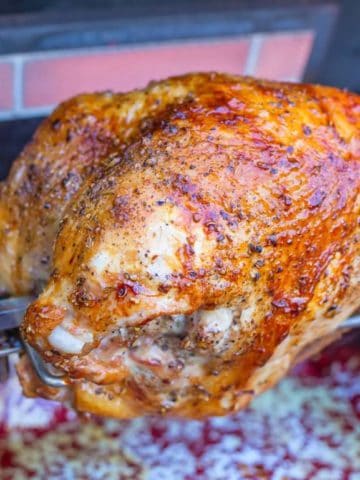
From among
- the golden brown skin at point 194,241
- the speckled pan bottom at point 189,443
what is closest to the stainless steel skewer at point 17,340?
the golden brown skin at point 194,241

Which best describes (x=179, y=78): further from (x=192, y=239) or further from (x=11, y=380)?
(x=11, y=380)

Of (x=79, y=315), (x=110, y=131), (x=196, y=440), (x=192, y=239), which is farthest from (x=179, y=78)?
(x=196, y=440)

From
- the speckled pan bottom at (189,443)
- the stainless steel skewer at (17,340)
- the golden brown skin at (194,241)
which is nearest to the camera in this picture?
the golden brown skin at (194,241)

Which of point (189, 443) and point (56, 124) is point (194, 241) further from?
point (189, 443)

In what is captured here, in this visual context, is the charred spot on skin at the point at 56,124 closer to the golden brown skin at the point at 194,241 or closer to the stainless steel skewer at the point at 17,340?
the golden brown skin at the point at 194,241

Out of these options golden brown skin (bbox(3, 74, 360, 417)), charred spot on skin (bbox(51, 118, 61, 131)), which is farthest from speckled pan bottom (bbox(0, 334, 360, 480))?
charred spot on skin (bbox(51, 118, 61, 131))

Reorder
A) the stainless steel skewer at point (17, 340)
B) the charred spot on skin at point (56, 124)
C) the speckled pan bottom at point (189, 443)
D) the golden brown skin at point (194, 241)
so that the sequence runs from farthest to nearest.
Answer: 1. the speckled pan bottom at point (189, 443)
2. the charred spot on skin at point (56, 124)
3. the stainless steel skewer at point (17, 340)
4. the golden brown skin at point (194, 241)

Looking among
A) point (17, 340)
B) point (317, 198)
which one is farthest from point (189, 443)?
point (317, 198)

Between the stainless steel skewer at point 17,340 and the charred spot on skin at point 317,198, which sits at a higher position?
the charred spot on skin at point 317,198
